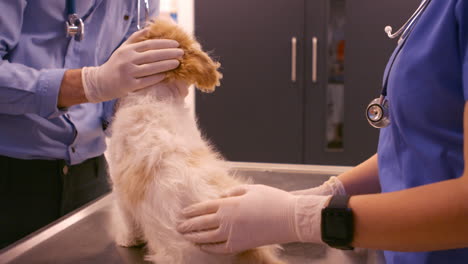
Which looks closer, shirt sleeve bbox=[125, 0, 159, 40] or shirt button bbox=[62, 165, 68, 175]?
shirt button bbox=[62, 165, 68, 175]

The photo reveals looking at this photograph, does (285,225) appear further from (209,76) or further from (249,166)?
(249,166)

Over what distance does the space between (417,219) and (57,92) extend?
91 cm

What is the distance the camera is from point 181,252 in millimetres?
853

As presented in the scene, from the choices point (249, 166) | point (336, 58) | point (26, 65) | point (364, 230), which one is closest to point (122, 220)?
point (26, 65)

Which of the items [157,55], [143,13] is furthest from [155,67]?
[143,13]

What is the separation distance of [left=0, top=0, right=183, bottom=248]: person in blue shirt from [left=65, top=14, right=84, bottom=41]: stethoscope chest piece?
4cm

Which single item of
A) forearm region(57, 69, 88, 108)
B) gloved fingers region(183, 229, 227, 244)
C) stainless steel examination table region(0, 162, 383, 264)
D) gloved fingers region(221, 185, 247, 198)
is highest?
forearm region(57, 69, 88, 108)

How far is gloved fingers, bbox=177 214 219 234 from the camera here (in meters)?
0.80

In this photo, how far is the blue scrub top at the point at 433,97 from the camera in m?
0.67

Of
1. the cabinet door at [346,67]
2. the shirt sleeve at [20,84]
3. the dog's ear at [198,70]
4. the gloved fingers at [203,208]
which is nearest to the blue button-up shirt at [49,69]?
the shirt sleeve at [20,84]

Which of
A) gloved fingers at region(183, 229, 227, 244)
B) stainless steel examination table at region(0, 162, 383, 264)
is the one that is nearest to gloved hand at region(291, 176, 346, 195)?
stainless steel examination table at region(0, 162, 383, 264)

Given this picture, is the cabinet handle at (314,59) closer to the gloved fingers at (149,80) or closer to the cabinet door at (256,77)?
the cabinet door at (256,77)

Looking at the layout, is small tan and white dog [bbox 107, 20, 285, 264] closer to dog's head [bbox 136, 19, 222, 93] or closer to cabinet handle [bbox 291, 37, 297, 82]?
dog's head [bbox 136, 19, 222, 93]

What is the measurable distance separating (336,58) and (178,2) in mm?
1515
